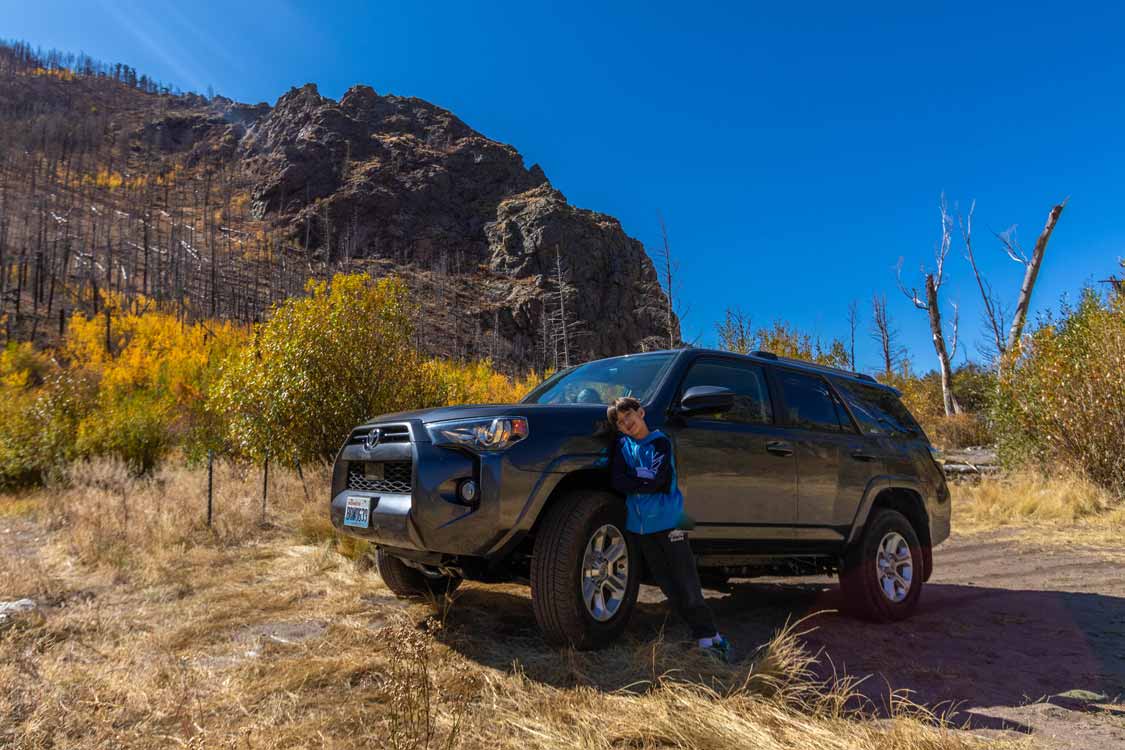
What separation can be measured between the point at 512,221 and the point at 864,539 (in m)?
114

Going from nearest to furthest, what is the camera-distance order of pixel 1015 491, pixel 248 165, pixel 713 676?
pixel 713 676 < pixel 1015 491 < pixel 248 165

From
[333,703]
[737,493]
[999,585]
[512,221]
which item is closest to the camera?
[333,703]

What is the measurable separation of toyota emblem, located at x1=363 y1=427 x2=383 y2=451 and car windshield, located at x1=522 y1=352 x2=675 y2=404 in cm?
99

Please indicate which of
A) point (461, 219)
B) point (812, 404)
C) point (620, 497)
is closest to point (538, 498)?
point (620, 497)

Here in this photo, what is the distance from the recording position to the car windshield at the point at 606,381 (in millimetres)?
4137

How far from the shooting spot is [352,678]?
2.98 meters

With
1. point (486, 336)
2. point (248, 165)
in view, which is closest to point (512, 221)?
point (486, 336)

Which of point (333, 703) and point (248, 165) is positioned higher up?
point (248, 165)

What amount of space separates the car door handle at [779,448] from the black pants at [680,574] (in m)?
1.17

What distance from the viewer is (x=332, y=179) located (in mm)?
119938

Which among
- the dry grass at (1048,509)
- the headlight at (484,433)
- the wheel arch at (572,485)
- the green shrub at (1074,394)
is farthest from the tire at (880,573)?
the green shrub at (1074,394)

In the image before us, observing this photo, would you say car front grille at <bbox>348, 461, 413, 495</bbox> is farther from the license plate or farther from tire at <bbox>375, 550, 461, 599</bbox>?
tire at <bbox>375, 550, 461, 599</bbox>

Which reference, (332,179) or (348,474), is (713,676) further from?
(332,179)

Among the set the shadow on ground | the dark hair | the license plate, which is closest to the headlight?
the dark hair
